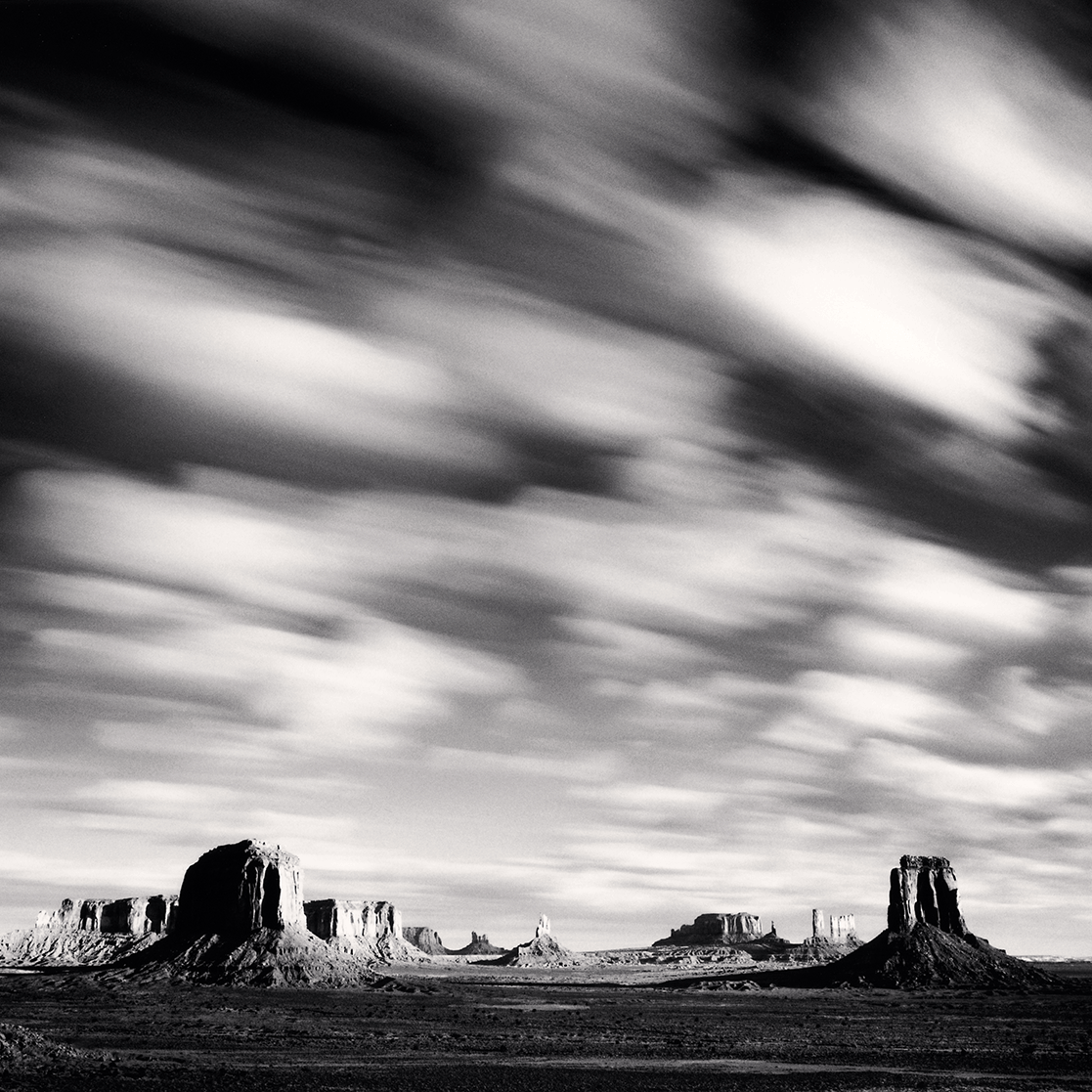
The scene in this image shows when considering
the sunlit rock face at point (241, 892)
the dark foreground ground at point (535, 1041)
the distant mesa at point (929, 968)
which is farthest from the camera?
the distant mesa at point (929, 968)

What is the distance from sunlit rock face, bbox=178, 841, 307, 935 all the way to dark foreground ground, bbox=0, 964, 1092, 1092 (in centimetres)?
2756

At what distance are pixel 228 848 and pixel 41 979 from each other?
114ft

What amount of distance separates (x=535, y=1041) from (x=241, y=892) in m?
108

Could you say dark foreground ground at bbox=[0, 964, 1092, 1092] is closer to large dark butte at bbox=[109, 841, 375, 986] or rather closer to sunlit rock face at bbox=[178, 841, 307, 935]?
large dark butte at bbox=[109, 841, 375, 986]

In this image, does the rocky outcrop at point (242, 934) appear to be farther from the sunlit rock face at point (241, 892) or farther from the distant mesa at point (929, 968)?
the distant mesa at point (929, 968)

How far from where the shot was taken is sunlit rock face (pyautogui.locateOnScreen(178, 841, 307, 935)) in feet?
568

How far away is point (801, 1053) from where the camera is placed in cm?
7019

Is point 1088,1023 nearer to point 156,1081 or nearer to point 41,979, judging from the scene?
point 156,1081

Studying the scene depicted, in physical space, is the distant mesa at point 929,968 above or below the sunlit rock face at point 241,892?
below

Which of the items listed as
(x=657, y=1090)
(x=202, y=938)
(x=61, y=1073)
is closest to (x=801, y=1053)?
(x=657, y=1090)

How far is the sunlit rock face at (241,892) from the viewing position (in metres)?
173

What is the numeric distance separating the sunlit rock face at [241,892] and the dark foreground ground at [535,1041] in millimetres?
27563

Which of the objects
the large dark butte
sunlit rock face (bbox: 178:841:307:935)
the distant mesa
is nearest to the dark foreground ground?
the large dark butte

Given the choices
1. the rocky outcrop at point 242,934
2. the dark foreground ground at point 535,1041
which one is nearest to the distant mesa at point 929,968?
the dark foreground ground at point 535,1041
